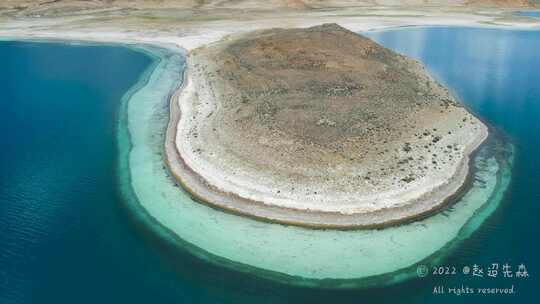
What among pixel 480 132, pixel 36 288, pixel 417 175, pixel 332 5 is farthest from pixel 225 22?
pixel 36 288

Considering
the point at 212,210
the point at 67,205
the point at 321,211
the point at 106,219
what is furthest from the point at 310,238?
the point at 67,205

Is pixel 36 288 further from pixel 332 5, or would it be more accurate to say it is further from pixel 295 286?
pixel 332 5

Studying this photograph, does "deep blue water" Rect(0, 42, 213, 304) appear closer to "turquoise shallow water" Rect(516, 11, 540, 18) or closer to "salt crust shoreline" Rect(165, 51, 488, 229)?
"salt crust shoreline" Rect(165, 51, 488, 229)

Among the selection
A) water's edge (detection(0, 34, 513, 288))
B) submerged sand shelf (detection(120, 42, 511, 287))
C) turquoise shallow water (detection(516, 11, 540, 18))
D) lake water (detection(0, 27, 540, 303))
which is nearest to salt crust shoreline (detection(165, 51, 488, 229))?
submerged sand shelf (detection(120, 42, 511, 287))

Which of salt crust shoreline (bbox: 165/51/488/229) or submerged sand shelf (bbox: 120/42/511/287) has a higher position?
salt crust shoreline (bbox: 165/51/488/229)

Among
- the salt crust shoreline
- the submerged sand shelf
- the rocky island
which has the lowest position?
the submerged sand shelf

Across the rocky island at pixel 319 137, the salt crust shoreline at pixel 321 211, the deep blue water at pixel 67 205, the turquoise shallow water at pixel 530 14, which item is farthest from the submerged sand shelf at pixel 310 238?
the turquoise shallow water at pixel 530 14
